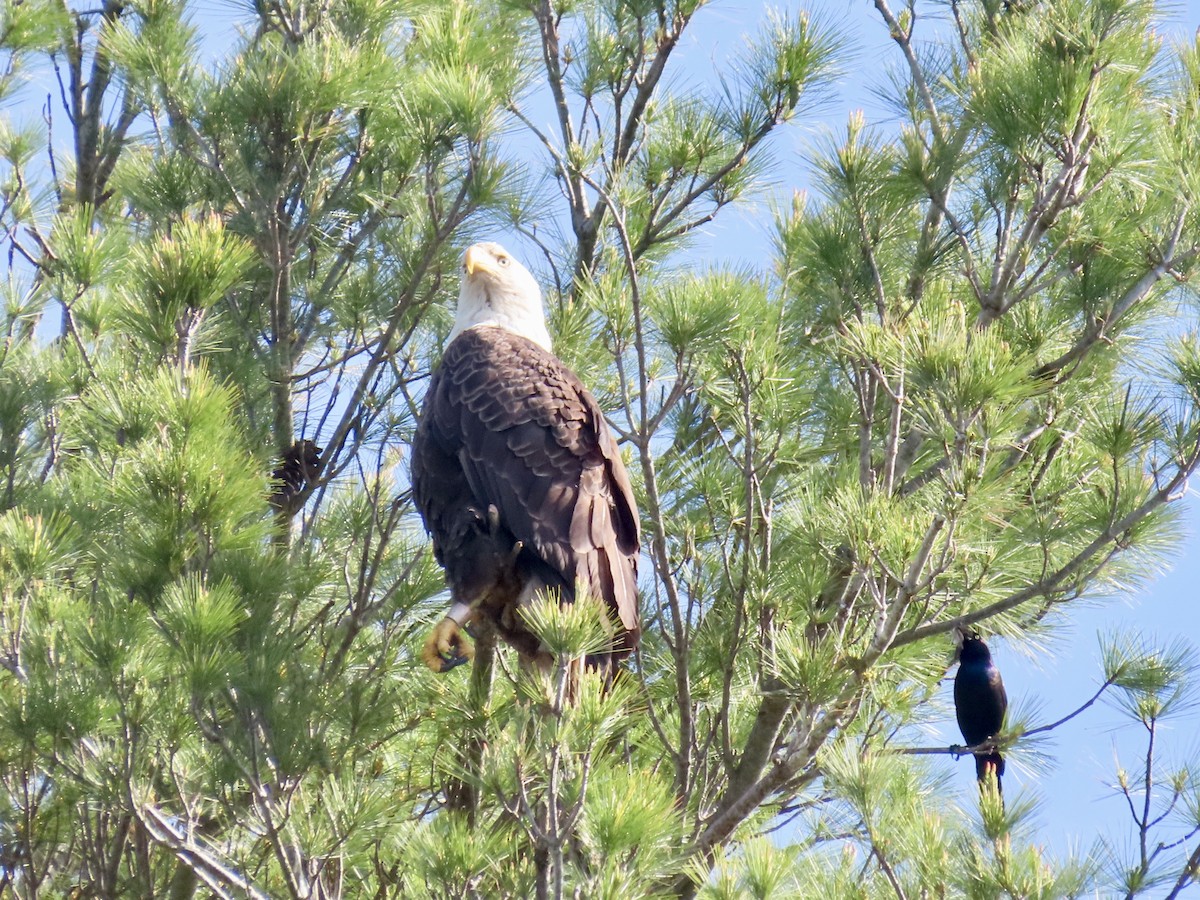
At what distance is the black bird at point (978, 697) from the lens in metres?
4.16

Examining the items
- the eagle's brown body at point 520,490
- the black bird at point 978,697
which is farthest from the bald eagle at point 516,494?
Answer: the black bird at point 978,697

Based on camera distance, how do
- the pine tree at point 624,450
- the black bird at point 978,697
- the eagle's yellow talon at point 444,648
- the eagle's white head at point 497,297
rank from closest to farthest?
the pine tree at point 624,450, the eagle's yellow talon at point 444,648, the black bird at point 978,697, the eagle's white head at point 497,297

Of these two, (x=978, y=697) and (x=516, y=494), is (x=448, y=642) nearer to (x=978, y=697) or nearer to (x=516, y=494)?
(x=516, y=494)

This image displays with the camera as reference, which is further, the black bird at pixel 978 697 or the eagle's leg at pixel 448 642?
the black bird at pixel 978 697

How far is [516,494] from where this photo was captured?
3898 mm

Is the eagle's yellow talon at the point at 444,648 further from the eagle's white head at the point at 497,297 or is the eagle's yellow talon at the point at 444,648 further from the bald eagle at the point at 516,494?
the eagle's white head at the point at 497,297

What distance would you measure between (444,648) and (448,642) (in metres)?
0.02

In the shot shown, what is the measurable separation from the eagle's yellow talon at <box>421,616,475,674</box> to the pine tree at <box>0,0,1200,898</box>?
104 mm

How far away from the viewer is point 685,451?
4312mm

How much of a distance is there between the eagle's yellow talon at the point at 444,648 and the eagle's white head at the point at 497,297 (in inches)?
35.7

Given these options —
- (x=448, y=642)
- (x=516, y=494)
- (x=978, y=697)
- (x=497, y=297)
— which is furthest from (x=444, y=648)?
(x=978, y=697)

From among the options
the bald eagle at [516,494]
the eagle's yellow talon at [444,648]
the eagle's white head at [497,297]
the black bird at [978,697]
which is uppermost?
the eagle's white head at [497,297]

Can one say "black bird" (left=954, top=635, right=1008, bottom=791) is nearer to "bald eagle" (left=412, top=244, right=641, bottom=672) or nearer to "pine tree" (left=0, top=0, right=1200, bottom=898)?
"pine tree" (left=0, top=0, right=1200, bottom=898)

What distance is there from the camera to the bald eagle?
3.81 metres
